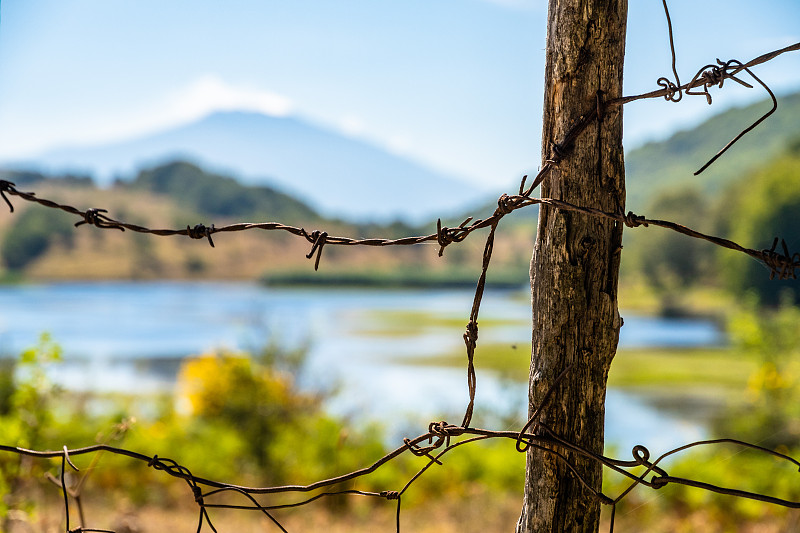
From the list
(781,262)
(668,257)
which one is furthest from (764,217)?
(781,262)

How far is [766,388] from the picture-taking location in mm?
4977

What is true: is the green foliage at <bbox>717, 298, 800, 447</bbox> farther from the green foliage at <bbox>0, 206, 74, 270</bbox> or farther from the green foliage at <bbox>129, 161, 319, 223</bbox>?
the green foliage at <bbox>0, 206, 74, 270</bbox>

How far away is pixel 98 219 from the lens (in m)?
1.01

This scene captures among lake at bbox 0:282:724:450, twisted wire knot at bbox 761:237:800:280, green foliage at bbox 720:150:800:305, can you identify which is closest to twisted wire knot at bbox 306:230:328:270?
twisted wire knot at bbox 761:237:800:280

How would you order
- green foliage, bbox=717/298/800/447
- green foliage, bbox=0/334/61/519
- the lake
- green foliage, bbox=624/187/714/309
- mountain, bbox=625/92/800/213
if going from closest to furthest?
1. green foliage, bbox=0/334/61/519
2. green foliage, bbox=717/298/800/447
3. the lake
4. green foliage, bbox=624/187/714/309
5. mountain, bbox=625/92/800/213

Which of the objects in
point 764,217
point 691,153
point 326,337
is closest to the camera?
point 326,337

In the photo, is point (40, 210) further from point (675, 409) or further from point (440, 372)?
point (675, 409)

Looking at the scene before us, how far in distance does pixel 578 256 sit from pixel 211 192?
15.7 metres

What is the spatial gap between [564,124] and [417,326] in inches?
509

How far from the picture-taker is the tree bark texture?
2.96 ft

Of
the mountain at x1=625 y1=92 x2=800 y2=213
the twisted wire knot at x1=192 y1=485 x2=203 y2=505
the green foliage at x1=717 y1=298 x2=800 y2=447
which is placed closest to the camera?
the twisted wire knot at x1=192 y1=485 x2=203 y2=505

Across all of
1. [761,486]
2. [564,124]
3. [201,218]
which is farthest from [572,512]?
[201,218]

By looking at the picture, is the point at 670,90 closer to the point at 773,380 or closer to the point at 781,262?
the point at 781,262

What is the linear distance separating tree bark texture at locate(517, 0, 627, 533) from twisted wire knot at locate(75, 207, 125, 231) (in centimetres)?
61
